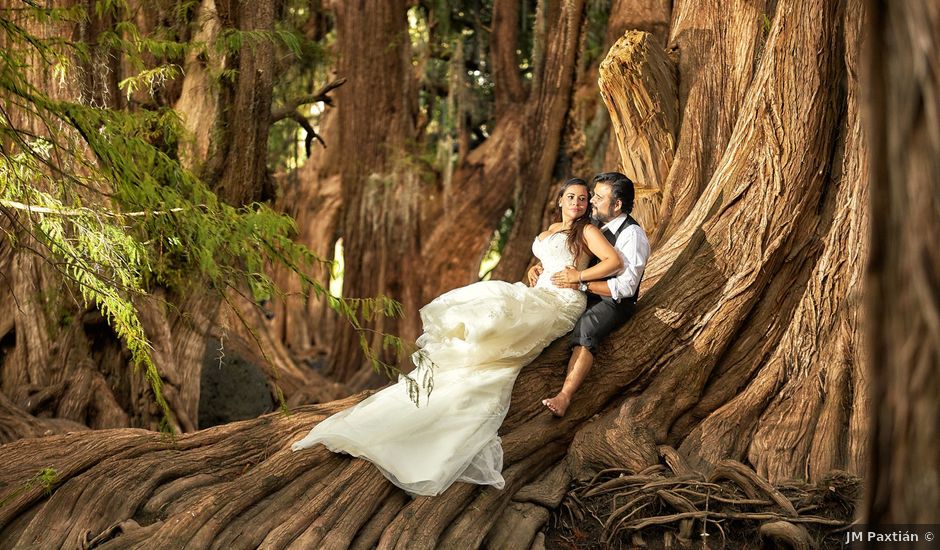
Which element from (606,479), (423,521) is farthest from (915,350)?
(606,479)

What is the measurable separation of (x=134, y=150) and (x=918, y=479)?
3.38 metres

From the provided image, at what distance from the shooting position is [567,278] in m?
5.55

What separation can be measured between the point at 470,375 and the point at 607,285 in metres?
0.94

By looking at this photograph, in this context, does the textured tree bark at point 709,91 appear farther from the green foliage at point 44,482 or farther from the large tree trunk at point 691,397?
the green foliage at point 44,482

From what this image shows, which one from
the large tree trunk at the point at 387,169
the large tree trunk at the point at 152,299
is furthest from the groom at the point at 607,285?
the large tree trunk at the point at 387,169

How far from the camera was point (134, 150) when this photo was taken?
13.4 feet

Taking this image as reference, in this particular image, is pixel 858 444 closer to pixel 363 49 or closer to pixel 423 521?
pixel 423 521

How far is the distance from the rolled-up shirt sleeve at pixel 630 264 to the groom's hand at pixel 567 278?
10.0 inches

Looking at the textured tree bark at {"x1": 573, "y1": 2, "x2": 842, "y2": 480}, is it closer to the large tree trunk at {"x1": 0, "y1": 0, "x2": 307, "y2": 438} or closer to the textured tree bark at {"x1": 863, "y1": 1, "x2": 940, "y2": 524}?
the large tree trunk at {"x1": 0, "y1": 0, "x2": 307, "y2": 438}

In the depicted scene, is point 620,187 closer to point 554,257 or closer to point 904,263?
point 554,257

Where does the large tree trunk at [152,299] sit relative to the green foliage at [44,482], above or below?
above

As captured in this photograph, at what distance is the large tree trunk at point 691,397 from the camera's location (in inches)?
185

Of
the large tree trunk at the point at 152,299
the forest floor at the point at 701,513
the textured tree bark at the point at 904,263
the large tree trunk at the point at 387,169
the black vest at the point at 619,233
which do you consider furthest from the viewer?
the large tree trunk at the point at 387,169

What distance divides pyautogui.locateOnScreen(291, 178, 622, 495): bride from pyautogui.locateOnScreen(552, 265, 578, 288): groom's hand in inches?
1.7
